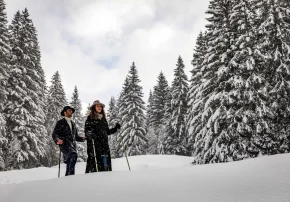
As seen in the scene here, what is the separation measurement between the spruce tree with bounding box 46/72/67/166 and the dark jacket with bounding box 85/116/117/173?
21439mm

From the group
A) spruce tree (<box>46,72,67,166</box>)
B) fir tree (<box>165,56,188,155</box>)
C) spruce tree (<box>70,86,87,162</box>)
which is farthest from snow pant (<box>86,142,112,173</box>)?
spruce tree (<box>70,86,87,162</box>)

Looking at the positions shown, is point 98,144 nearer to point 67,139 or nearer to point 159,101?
point 67,139

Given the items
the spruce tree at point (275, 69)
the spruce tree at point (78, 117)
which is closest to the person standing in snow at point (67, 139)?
the spruce tree at point (275, 69)

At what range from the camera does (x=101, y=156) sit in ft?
23.0

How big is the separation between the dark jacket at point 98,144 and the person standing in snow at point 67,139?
0.34 metres

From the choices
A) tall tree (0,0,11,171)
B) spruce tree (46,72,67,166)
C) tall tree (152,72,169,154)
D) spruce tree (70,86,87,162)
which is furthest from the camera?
tall tree (152,72,169,154)

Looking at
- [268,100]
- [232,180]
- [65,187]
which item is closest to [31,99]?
[268,100]

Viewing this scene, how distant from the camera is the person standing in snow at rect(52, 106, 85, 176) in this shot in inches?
275

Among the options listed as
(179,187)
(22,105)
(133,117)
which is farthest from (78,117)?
(179,187)

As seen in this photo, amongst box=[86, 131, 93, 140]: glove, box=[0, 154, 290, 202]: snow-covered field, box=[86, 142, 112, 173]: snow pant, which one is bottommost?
box=[0, 154, 290, 202]: snow-covered field

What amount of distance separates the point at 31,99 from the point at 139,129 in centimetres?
1594

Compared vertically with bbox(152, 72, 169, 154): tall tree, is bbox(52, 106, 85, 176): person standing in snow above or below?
below

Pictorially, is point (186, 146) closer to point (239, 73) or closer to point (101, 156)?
point (239, 73)

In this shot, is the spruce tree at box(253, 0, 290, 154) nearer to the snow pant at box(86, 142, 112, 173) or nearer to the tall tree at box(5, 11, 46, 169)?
the snow pant at box(86, 142, 112, 173)
